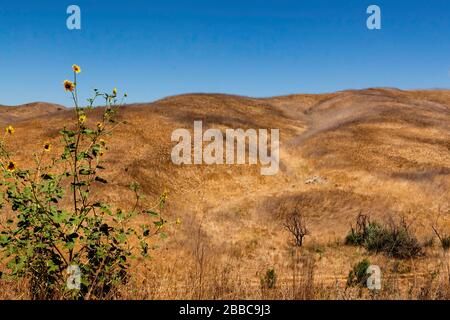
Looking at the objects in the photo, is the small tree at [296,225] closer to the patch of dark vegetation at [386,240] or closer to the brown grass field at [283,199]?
the brown grass field at [283,199]

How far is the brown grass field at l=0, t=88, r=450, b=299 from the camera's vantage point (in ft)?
22.7

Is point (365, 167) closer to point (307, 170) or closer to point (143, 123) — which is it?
point (307, 170)

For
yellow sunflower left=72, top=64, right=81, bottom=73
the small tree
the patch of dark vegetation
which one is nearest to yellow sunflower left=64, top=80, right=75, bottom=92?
yellow sunflower left=72, top=64, right=81, bottom=73

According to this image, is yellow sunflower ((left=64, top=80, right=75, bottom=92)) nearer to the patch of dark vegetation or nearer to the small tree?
the patch of dark vegetation

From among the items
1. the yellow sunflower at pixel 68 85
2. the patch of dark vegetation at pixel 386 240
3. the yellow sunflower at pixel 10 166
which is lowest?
the patch of dark vegetation at pixel 386 240

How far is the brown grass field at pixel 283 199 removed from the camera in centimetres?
693

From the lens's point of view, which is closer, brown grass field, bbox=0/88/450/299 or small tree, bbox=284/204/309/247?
brown grass field, bbox=0/88/450/299

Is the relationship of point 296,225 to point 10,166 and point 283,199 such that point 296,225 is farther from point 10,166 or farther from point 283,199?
point 10,166

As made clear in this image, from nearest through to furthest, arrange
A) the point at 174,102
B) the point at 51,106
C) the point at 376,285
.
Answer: the point at 376,285
the point at 174,102
the point at 51,106

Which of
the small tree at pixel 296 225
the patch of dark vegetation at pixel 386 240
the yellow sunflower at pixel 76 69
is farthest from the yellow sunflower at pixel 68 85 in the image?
the small tree at pixel 296 225

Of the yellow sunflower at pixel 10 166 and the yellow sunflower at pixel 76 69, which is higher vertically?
the yellow sunflower at pixel 76 69

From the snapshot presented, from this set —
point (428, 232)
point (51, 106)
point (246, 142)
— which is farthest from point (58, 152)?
point (51, 106)

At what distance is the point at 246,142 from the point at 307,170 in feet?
31.7

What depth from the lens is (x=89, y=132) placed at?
7.02 metres
